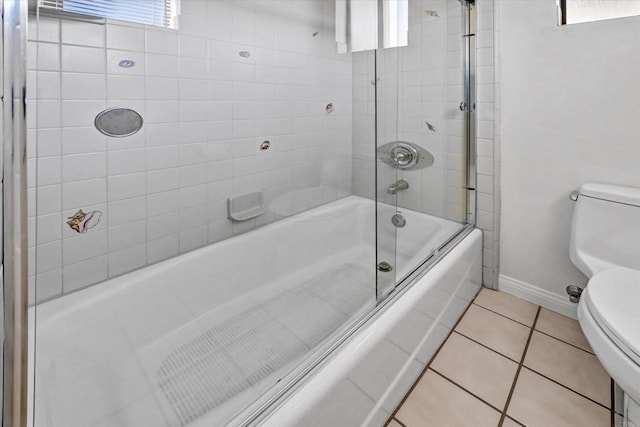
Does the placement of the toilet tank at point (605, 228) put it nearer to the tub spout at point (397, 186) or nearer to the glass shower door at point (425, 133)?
the glass shower door at point (425, 133)

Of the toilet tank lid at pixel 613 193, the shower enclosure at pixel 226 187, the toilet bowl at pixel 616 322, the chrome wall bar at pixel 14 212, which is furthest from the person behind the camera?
the toilet tank lid at pixel 613 193

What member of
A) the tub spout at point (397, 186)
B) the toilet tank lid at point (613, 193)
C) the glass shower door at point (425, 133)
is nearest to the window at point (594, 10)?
the glass shower door at point (425, 133)

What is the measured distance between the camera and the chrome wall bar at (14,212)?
0.38m

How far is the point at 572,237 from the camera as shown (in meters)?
1.47

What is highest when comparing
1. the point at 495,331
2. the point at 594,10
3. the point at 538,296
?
the point at 594,10

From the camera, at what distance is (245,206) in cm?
172

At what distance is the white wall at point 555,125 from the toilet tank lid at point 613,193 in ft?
0.16

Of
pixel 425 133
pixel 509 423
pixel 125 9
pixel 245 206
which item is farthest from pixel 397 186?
pixel 125 9

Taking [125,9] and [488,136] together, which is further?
[488,136]

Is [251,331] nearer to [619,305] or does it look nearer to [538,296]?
[619,305]

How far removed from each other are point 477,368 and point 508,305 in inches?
22.5

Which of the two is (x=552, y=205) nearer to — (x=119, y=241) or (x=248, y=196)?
(x=248, y=196)

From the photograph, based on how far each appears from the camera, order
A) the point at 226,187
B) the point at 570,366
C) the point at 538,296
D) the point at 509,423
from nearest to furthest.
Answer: the point at 509,423 < the point at 570,366 < the point at 226,187 < the point at 538,296

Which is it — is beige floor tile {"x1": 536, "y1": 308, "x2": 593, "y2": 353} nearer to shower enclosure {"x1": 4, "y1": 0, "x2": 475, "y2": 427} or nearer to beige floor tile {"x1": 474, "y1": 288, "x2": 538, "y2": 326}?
beige floor tile {"x1": 474, "y1": 288, "x2": 538, "y2": 326}
